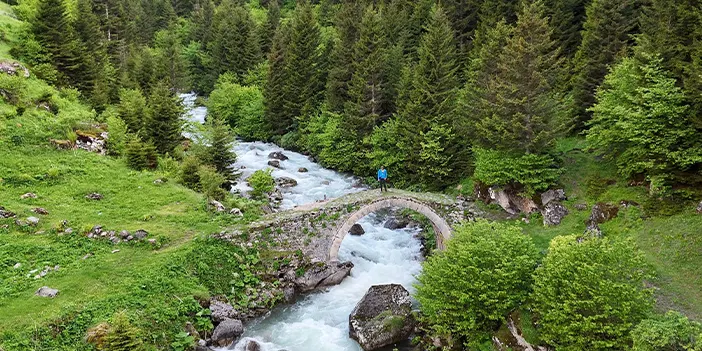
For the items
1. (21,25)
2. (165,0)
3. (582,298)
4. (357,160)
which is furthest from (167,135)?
(165,0)

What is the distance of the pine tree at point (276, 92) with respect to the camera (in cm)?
4772

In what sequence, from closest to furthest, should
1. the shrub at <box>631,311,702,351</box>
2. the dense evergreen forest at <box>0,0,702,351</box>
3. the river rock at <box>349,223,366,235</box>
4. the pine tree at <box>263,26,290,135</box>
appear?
the shrub at <box>631,311,702,351</box>
the dense evergreen forest at <box>0,0,702,351</box>
the river rock at <box>349,223,366,235</box>
the pine tree at <box>263,26,290,135</box>

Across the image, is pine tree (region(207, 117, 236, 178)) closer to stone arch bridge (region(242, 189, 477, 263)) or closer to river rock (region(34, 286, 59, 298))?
stone arch bridge (region(242, 189, 477, 263))

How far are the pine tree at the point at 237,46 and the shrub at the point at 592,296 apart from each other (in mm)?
51017

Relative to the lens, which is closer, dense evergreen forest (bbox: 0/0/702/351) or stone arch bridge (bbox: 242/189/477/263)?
dense evergreen forest (bbox: 0/0/702/351)

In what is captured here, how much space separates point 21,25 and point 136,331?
3582 centimetres

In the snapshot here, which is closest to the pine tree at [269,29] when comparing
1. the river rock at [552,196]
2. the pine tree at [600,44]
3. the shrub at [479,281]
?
the pine tree at [600,44]

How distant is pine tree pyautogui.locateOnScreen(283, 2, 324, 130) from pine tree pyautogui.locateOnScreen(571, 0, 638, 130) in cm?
2333

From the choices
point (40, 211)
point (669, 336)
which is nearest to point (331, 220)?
point (40, 211)

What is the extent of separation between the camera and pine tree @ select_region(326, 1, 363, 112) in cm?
4144

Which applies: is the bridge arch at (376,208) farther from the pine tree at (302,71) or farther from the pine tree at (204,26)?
the pine tree at (204,26)

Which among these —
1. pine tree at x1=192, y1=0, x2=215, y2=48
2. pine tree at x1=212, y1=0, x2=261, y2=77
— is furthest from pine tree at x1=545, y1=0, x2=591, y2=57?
pine tree at x1=192, y1=0, x2=215, y2=48

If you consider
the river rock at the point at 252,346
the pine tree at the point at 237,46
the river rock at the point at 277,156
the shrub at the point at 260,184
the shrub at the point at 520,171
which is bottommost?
the river rock at the point at 252,346

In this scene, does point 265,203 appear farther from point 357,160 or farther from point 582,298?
point 582,298
